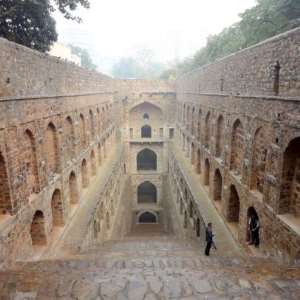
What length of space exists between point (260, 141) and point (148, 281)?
5249mm

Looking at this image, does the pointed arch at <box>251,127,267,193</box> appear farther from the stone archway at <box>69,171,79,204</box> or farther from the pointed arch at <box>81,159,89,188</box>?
the pointed arch at <box>81,159,89,188</box>

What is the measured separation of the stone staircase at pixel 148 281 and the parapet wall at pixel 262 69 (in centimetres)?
387

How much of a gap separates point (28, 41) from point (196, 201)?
11.7 m

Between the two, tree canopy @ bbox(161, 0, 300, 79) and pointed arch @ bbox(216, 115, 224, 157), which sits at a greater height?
tree canopy @ bbox(161, 0, 300, 79)

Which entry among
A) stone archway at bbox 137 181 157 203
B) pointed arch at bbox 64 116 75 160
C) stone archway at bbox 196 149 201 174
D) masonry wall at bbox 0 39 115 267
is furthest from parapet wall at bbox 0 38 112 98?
stone archway at bbox 137 181 157 203

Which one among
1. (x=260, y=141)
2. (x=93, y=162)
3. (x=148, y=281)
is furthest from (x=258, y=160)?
(x=93, y=162)

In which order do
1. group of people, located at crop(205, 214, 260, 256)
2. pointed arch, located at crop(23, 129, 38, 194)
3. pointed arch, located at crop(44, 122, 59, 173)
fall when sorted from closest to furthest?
pointed arch, located at crop(23, 129, 38, 194) < group of people, located at crop(205, 214, 260, 256) < pointed arch, located at crop(44, 122, 59, 173)

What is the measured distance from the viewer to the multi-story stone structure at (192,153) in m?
7.22

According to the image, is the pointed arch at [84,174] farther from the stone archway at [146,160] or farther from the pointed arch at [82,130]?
the stone archway at [146,160]

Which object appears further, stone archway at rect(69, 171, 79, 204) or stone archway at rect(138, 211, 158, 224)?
stone archway at rect(138, 211, 158, 224)

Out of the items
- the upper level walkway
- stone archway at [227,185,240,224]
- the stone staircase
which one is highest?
the stone staircase

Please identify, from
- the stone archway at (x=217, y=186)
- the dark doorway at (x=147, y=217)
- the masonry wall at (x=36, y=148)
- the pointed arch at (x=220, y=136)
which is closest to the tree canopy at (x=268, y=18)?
the pointed arch at (x=220, y=136)

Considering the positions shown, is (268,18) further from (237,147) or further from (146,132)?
(146,132)

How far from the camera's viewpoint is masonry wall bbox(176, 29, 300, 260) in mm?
7008
